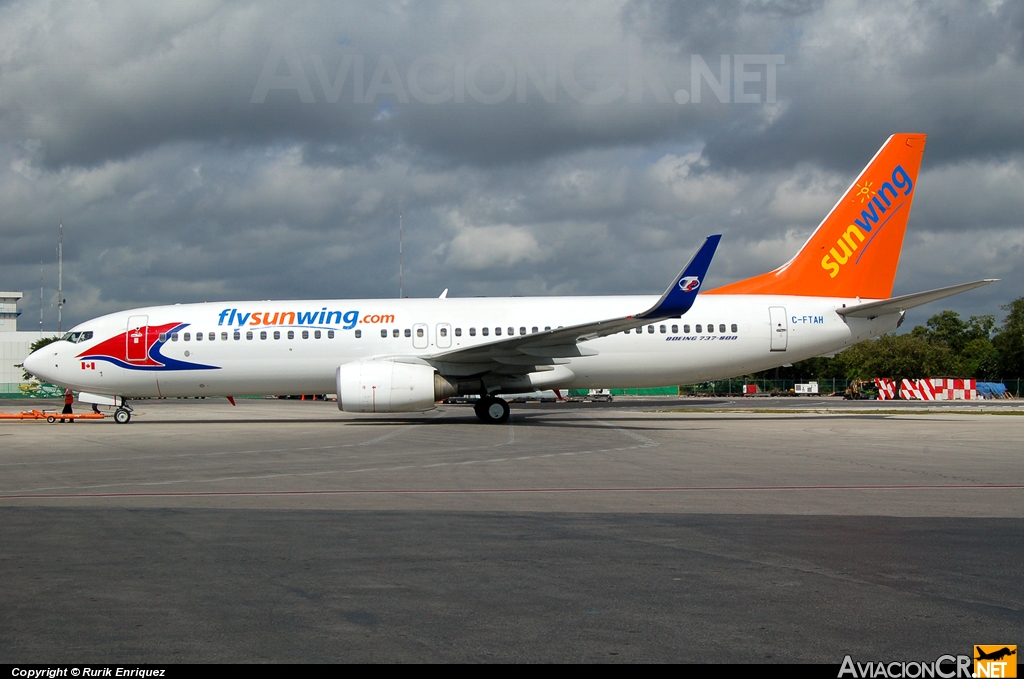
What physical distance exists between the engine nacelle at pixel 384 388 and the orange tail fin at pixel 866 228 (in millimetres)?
11740

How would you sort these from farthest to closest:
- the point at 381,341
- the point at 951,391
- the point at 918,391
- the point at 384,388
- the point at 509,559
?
1. the point at 951,391
2. the point at 918,391
3. the point at 381,341
4. the point at 384,388
5. the point at 509,559

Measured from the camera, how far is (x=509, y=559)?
616 cm

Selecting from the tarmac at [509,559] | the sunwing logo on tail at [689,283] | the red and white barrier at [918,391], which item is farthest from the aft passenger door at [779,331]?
the red and white barrier at [918,391]

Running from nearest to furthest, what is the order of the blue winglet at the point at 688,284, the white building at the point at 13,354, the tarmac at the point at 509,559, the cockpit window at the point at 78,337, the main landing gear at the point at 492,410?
the tarmac at the point at 509,559 → the blue winglet at the point at 688,284 → the main landing gear at the point at 492,410 → the cockpit window at the point at 78,337 → the white building at the point at 13,354

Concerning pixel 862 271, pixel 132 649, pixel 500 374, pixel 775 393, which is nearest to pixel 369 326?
pixel 500 374

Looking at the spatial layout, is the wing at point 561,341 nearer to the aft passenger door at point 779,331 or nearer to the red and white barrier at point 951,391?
the aft passenger door at point 779,331

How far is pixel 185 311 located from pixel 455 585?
21.8 m

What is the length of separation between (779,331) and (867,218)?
460 centimetres

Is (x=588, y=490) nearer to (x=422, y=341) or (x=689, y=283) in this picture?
(x=689, y=283)

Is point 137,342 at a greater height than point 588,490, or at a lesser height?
greater

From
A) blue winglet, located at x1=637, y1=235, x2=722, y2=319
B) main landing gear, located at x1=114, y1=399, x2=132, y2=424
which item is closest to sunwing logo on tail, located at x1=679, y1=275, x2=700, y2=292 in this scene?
blue winglet, located at x1=637, y1=235, x2=722, y2=319

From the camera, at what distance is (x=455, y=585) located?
5.37 meters

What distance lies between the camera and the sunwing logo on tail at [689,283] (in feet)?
65.3

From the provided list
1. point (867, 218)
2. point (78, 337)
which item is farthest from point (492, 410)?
point (867, 218)
